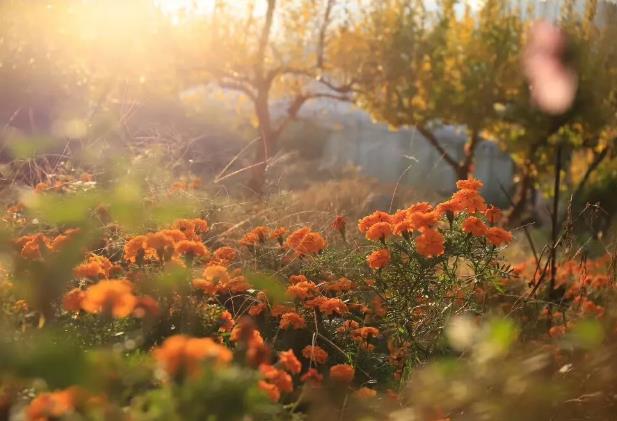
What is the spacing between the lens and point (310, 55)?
18422mm

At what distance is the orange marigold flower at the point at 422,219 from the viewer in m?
2.79

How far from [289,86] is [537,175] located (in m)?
6.81

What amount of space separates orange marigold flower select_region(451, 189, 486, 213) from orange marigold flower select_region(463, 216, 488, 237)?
95 millimetres

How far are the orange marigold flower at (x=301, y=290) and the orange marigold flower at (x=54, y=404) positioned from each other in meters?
1.24

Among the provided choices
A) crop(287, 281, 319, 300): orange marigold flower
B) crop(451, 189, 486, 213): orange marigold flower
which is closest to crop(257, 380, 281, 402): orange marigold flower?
crop(287, 281, 319, 300): orange marigold flower

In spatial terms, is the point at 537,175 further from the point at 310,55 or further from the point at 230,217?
the point at 230,217

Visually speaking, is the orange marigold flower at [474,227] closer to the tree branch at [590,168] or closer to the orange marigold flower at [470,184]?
the orange marigold flower at [470,184]

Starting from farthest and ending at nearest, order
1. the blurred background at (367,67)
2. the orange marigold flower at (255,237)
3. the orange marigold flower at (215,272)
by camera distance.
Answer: the blurred background at (367,67) < the orange marigold flower at (255,237) < the orange marigold flower at (215,272)

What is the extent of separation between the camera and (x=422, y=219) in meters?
2.79

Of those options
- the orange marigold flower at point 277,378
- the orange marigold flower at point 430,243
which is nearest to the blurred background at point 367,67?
the orange marigold flower at point 430,243

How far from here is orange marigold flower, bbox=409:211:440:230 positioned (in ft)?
9.15

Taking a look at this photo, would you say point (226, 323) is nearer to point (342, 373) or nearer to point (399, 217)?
point (342, 373)

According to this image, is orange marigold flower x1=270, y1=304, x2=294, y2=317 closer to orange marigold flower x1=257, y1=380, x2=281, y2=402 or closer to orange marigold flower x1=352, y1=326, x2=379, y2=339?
orange marigold flower x1=352, y1=326, x2=379, y2=339

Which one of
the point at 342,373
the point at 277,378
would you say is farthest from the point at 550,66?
the point at 277,378
